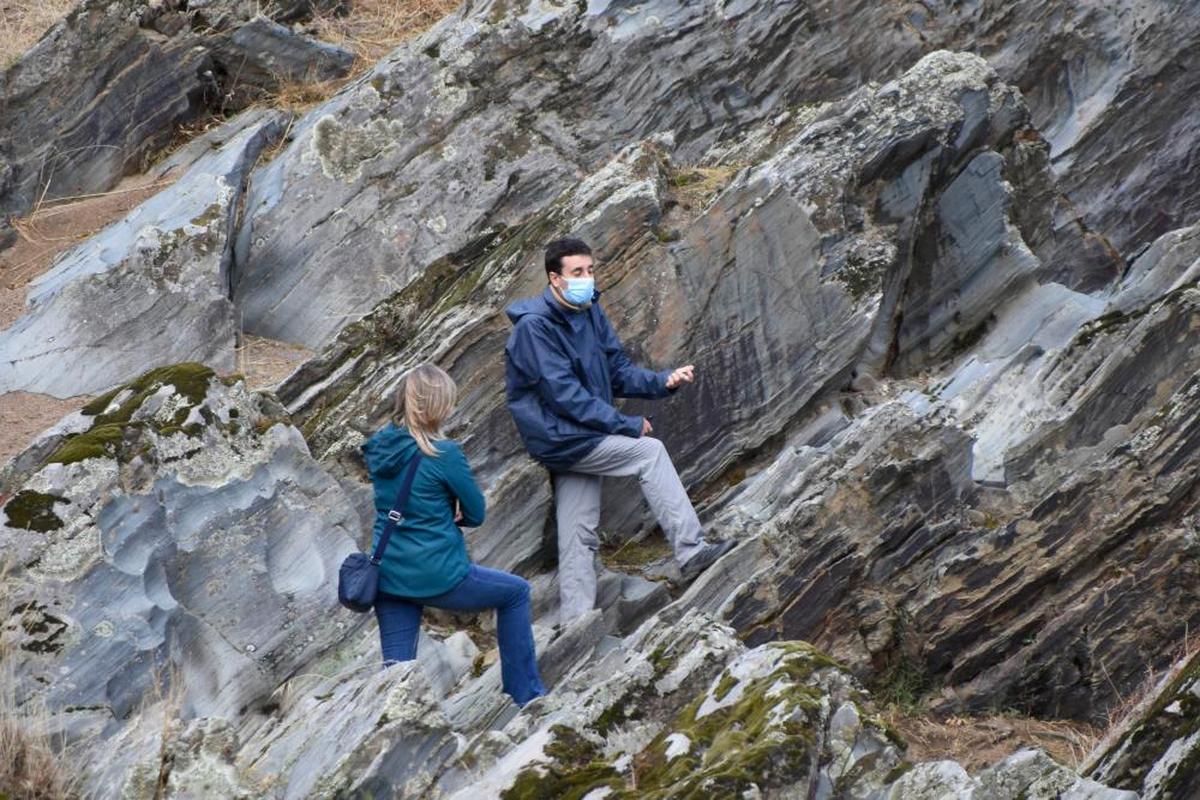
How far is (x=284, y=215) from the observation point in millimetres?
13664

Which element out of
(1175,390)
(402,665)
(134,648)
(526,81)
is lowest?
(134,648)

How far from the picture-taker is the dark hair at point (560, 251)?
9680 millimetres

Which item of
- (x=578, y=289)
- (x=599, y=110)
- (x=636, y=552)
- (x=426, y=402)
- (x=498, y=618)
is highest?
(x=599, y=110)

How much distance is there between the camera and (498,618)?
856cm

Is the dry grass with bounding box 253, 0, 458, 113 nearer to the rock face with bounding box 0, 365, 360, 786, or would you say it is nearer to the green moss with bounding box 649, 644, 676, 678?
the rock face with bounding box 0, 365, 360, 786

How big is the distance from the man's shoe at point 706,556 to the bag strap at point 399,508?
2.18m

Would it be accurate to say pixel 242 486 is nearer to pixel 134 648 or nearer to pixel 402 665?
pixel 134 648

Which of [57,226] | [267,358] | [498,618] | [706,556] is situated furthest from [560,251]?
[57,226]

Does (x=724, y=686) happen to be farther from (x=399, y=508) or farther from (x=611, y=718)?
(x=399, y=508)

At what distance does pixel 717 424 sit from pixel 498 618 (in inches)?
121

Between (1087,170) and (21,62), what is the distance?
9.78 meters

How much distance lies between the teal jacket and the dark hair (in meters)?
1.76

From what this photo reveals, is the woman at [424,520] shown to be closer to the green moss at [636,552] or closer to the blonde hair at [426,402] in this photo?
the blonde hair at [426,402]

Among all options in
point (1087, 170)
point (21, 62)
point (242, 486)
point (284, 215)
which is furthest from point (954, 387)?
point (21, 62)
